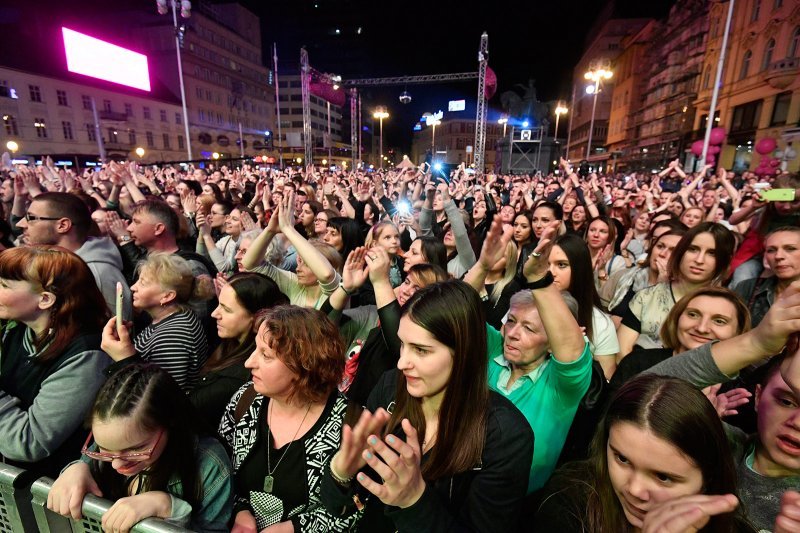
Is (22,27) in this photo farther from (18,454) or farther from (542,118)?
(18,454)

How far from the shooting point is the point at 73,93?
37.3m

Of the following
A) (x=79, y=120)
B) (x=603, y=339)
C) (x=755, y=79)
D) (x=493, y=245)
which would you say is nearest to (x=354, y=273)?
(x=493, y=245)

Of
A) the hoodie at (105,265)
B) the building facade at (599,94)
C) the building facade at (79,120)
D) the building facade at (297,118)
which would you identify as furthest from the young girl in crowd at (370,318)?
the building facade at (297,118)

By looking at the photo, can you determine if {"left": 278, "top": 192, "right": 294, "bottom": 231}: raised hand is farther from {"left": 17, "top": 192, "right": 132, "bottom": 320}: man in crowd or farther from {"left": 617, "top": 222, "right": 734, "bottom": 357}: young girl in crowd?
{"left": 617, "top": 222, "right": 734, "bottom": 357}: young girl in crowd

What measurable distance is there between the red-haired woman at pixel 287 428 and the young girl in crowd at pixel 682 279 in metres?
2.40

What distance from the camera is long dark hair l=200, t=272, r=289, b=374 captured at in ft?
8.47

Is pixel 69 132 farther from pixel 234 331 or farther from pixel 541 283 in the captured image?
pixel 541 283

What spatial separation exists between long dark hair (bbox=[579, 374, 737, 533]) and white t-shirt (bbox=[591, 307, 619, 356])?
60.0 inches

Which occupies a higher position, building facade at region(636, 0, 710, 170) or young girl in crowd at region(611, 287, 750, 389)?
building facade at region(636, 0, 710, 170)

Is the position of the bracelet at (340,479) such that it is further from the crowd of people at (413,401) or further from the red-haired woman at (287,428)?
the red-haired woman at (287,428)

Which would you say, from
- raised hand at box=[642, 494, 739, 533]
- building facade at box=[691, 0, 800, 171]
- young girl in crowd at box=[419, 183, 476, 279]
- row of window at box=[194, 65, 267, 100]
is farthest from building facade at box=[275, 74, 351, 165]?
raised hand at box=[642, 494, 739, 533]

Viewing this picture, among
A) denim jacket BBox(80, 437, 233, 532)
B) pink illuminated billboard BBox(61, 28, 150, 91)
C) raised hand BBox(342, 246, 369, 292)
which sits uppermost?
pink illuminated billboard BBox(61, 28, 150, 91)

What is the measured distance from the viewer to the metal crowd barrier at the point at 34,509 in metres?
1.44

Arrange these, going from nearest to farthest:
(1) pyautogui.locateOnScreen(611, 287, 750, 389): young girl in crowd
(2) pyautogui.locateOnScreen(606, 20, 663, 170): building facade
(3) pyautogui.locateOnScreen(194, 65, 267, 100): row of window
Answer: (1) pyautogui.locateOnScreen(611, 287, 750, 389): young girl in crowd → (2) pyautogui.locateOnScreen(606, 20, 663, 170): building facade → (3) pyautogui.locateOnScreen(194, 65, 267, 100): row of window
